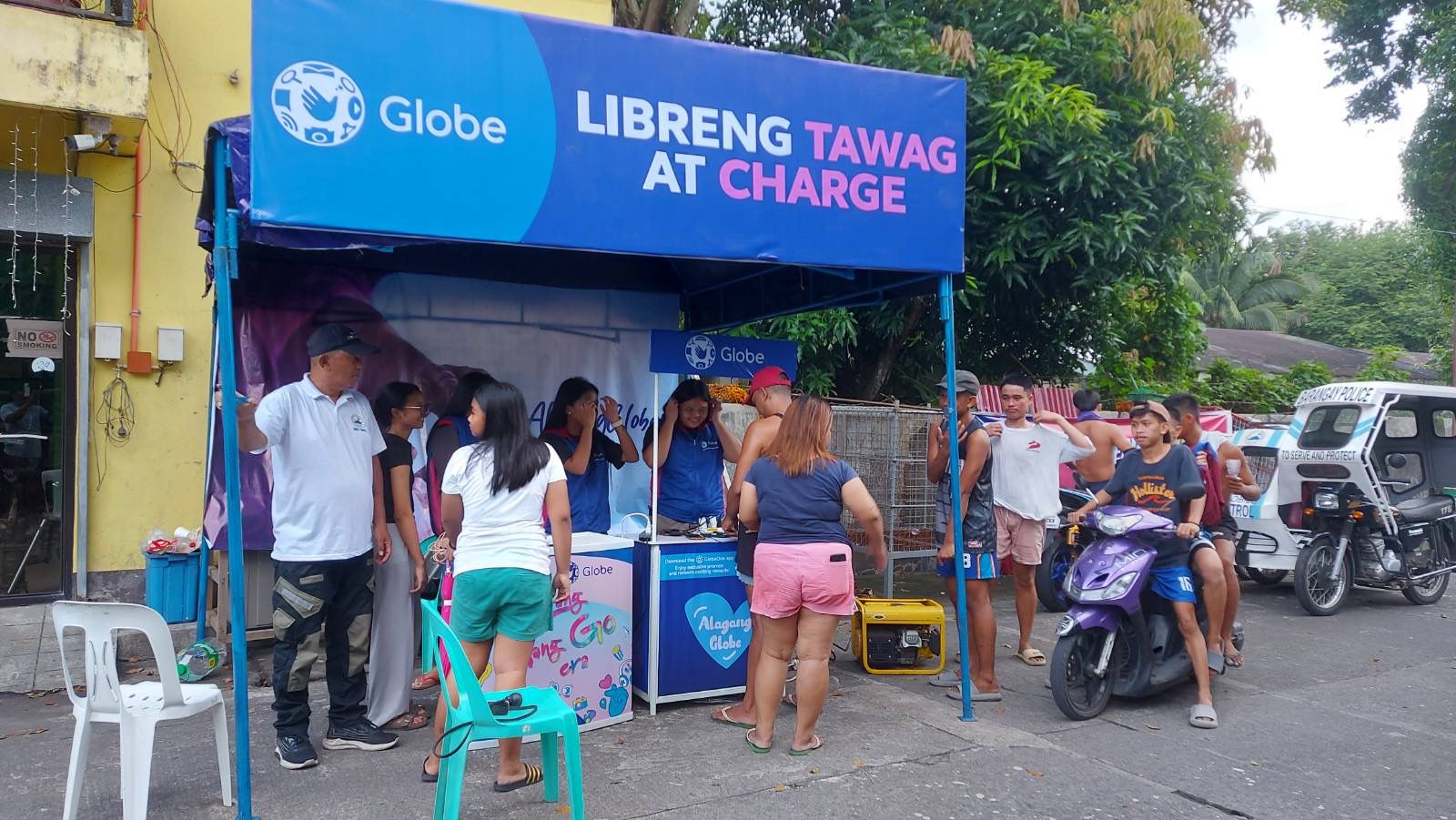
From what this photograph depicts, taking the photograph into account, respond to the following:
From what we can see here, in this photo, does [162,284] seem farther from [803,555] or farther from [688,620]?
[803,555]

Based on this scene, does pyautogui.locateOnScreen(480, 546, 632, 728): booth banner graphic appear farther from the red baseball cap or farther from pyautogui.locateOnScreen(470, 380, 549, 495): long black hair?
the red baseball cap

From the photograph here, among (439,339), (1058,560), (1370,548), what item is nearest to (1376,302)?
(1370,548)

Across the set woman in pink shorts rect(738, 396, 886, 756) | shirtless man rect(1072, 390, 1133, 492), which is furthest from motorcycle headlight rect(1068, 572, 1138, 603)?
shirtless man rect(1072, 390, 1133, 492)

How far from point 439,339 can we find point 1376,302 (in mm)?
38698

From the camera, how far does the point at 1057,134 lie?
30.0 ft

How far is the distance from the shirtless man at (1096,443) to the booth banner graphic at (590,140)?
3058mm

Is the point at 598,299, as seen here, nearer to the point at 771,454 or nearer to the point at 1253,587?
the point at 771,454

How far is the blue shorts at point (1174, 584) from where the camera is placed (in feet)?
18.5

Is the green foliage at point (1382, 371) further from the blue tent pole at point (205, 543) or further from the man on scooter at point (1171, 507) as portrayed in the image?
the blue tent pole at point (205, 543)

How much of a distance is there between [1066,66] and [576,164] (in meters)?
6.75

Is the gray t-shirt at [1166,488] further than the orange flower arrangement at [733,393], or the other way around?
the orange flower arrangement at [733,393]

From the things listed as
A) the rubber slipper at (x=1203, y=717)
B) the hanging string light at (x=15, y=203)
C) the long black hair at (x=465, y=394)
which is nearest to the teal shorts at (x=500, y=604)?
the long black hair at (x=465, y=394)

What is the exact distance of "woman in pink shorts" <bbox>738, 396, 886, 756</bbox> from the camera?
4.68 metres

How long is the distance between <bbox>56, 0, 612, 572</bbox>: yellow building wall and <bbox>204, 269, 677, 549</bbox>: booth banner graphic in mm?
1492
